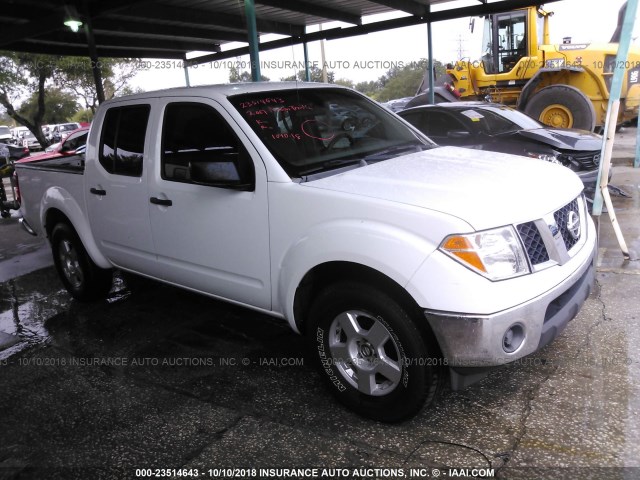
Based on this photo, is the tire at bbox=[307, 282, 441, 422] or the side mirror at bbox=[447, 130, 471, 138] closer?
the tire at bbox=[307, 282, 441, 422]

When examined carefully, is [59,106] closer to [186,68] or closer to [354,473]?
[186,68]

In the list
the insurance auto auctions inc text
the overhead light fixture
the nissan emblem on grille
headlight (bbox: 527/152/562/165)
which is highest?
the overhead light fixture

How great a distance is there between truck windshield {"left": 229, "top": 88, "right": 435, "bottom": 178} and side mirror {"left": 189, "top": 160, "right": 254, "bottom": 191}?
0.81 ft

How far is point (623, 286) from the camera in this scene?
14.8 ft

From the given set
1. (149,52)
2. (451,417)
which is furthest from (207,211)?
(149,52)

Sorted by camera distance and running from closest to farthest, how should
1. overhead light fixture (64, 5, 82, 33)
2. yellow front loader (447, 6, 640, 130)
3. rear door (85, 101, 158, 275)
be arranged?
rear door (85, 101, 158, 275) → overhead light fixture (64, 5, 82, 33) → yellow front loader (447, 6, 640, 130)

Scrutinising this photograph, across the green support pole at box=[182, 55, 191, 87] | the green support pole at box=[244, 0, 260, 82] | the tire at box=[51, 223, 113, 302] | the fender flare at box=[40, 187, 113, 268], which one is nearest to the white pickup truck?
the fender flare at box=[40, 187, 113, 268]

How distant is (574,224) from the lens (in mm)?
3020

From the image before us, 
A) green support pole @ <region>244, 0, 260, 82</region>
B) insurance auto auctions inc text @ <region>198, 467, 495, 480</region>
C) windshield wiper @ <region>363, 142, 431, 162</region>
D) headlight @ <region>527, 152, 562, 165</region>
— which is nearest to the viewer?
insurance auto auctions inc text @ <region>198, 467, 495, 480</region>

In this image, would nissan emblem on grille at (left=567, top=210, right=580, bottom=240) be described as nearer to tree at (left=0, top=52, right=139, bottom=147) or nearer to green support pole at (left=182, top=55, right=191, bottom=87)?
green support pole at (left=182, top=55, right=191, bottom=87)

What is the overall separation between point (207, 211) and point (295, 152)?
69 cm

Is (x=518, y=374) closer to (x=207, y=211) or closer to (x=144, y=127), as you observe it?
(x=207, y=211)

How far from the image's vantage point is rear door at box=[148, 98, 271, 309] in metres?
3.14

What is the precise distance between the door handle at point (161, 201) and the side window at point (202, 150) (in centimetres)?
15
